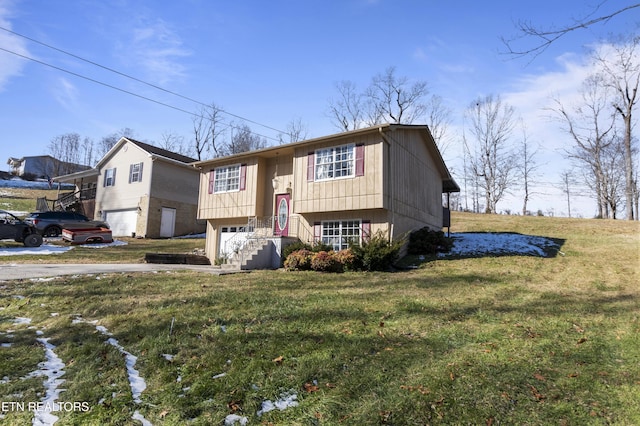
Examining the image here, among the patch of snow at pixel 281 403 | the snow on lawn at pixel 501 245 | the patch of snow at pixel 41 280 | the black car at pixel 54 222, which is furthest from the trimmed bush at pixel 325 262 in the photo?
the black car at pixel 54 222

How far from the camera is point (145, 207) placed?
25.8m

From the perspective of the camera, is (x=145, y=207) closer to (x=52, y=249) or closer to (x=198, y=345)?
(x=52, y=249)

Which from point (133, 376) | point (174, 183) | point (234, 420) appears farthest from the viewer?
point (174, 183)

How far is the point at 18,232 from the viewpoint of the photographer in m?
18.2

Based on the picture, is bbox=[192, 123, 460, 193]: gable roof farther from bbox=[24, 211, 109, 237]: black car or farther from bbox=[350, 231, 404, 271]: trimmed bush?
bbox=[24, 211, 109, 237]: black car

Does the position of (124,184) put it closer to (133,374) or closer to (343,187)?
(343,187)

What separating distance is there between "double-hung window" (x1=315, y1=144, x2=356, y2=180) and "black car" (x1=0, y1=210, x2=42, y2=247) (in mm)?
15206

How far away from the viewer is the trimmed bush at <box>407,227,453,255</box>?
1532cm

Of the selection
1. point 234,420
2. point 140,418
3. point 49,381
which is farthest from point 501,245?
point 49,381

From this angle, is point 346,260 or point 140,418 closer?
point 140,418

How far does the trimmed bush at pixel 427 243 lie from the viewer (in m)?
15.3

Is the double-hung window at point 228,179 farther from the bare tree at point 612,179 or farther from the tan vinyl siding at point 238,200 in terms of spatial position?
the bare tree at point 612,179

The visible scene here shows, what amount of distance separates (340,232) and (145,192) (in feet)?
58.1

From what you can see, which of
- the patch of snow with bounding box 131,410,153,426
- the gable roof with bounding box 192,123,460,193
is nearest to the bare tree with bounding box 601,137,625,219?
the gable roof with bounding box 192,123,460,193
